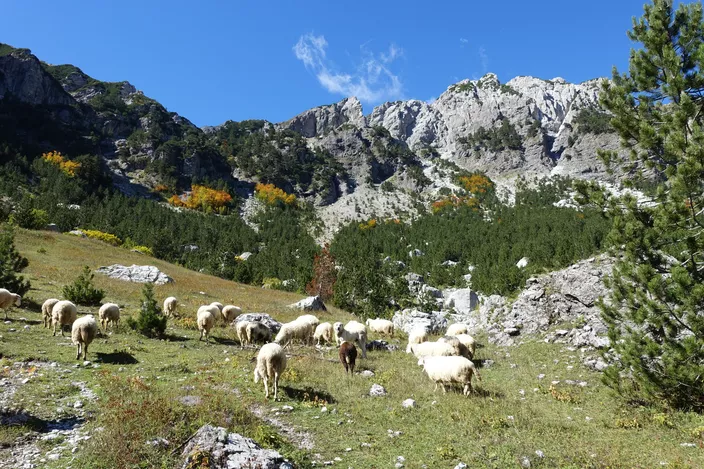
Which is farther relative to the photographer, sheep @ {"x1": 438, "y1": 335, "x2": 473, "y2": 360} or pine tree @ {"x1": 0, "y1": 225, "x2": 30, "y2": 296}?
pine tree @ {"x1": 0, "y1": 225, "x2": 30, "y2": 296}

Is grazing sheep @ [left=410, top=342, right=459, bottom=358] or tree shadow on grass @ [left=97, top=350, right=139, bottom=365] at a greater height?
grazing sheep @ [left=410, top=342, right=459, bottom=358]

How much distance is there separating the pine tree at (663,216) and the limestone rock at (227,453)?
10375mm

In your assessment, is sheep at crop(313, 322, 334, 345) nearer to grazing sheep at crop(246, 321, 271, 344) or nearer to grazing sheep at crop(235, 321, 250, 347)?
grazing sheep at crop(246, 321, 271, 344)

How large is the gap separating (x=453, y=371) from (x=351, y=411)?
4.02 metres

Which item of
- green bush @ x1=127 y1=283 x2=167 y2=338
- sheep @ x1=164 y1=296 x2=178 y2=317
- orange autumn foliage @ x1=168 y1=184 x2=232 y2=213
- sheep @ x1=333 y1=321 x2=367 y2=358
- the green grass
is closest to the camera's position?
the green grass

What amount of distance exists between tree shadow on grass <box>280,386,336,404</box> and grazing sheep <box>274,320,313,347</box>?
22.2 ft

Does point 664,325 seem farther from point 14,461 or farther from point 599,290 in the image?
point 14,461

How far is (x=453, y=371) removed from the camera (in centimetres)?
1309

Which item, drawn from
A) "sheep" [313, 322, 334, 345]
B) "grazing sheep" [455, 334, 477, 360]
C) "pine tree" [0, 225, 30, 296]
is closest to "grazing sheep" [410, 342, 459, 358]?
"grazing sheep" [455, 334, 477, 360]

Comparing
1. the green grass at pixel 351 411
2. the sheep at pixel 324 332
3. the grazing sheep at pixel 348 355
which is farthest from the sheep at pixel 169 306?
the grazing sheep at pixel 348 355

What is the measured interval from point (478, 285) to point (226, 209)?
113947mm

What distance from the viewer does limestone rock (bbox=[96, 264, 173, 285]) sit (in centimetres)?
3734

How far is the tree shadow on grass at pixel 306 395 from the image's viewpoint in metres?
12.0

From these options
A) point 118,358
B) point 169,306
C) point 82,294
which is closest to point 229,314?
point 169,306
